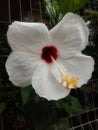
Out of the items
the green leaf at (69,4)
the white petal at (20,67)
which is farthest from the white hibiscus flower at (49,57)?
the green leaf at (69,4)

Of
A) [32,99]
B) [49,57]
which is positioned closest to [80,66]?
[49,57]

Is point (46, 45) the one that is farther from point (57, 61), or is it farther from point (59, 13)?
point (59, 13)

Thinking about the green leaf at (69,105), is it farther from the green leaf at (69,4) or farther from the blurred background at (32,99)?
the green leaf at (69,4)

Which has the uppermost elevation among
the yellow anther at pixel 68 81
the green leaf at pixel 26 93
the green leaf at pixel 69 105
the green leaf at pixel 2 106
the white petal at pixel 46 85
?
the yellow anther at pixel 68 81

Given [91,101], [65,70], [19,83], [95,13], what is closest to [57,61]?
[65,70]

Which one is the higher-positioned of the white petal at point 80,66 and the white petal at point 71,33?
the white petal at point 71,33

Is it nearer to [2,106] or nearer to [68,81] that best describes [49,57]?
[68,81]
